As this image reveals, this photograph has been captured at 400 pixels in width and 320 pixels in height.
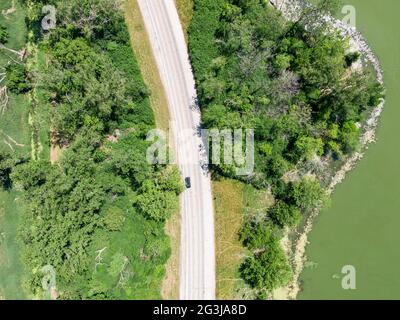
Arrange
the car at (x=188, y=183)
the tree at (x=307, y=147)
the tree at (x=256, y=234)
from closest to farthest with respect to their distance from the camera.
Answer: the tree at (x=307, y=147) < the tree at (x=256, y=234) < the car at (x=188, y=183)

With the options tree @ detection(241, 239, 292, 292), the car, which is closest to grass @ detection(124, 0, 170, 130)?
the car

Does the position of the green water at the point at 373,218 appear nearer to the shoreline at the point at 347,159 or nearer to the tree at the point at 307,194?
the shoreline at the point at 347,159

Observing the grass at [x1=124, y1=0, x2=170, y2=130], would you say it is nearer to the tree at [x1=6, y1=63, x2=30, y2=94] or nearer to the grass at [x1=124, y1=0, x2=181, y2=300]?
the grass at [x1=124, y1=0, x2=181, y2=300]

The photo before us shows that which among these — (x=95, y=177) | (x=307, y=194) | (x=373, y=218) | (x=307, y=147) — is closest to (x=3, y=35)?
(x=95, y=177)

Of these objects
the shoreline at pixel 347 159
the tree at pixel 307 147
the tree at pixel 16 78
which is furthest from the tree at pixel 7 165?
the shoreline at pixel 347 159
